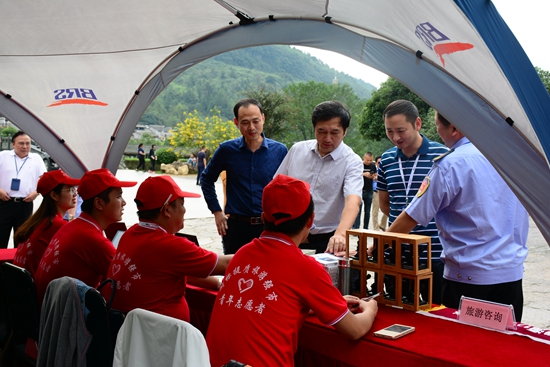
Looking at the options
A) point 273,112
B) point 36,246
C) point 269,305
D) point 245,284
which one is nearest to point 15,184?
point 36,246

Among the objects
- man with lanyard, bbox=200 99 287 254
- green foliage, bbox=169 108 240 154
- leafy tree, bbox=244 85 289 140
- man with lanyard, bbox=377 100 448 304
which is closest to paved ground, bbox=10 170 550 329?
man with lanyard, bbox=377 100 448 304

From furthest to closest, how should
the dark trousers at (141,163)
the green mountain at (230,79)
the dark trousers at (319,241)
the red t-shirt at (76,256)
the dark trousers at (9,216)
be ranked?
1. the green mountain at (230,79)
2. the dark trousers at (141,163)
3. the dark trousers at (9,216)
4. the dark trousers at (319,241)
5. the red t-shirt at (76,256)

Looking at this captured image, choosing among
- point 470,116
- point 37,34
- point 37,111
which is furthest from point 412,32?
point 37,111

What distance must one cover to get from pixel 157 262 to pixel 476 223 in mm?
1522

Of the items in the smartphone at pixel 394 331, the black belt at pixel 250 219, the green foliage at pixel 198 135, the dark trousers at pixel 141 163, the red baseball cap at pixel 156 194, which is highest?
the green foliage at pixel 198 135

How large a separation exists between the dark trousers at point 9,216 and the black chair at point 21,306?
11.6ft

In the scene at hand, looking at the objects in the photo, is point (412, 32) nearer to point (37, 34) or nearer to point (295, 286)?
point (295, 286)

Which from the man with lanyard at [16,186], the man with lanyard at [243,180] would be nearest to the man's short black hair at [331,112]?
the man with lanyard at [243,180]

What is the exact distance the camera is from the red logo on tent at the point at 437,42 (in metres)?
2.46

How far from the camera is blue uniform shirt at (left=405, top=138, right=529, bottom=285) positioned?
8.17ft

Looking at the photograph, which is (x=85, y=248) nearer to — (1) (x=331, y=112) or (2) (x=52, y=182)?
(2) (x=52, y=182)

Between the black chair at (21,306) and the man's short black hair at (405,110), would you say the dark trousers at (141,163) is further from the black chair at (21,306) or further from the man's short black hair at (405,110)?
the man's short black hair at (405,110)

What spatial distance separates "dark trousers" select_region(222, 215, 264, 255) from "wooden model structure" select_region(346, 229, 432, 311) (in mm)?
1667

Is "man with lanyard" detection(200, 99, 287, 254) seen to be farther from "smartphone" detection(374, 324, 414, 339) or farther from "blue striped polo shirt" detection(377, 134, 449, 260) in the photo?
"smartphone" detection(374, 324, 414, 339)
